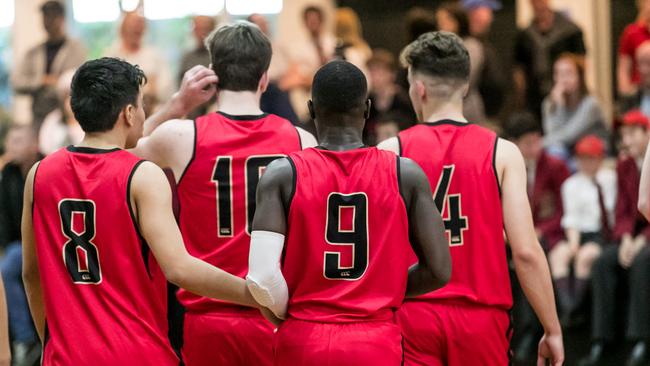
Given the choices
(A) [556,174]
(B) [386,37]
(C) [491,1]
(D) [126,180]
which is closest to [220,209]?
(D) [126,180]

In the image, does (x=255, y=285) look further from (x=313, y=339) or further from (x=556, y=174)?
(x=556, y=174)

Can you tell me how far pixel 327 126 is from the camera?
4.47m

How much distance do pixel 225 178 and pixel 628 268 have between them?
16.4ft

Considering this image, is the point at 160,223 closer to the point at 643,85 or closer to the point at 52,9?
the point at 643,85

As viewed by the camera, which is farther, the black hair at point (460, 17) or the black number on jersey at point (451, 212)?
the black hair at point (460, 17)

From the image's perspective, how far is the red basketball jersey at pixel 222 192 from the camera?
17.0ft

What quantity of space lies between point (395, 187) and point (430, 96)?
3.77ft

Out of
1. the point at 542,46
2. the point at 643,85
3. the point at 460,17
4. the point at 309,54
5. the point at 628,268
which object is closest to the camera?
the point at 628,268

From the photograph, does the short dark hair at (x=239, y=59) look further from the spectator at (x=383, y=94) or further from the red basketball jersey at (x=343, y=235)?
the spectator at (x=383, y=94)

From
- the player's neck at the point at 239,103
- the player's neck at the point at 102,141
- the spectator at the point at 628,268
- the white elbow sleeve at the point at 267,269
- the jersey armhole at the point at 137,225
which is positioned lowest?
the spectator at the point at 628,268

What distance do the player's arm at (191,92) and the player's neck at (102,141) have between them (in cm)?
77

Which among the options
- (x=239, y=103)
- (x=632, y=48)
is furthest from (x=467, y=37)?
(x=239, y=103)

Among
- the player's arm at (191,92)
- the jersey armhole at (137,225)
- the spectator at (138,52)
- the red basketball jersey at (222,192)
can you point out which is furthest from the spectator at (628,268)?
the jersey armhole at (137,225)

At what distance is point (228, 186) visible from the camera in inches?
205
